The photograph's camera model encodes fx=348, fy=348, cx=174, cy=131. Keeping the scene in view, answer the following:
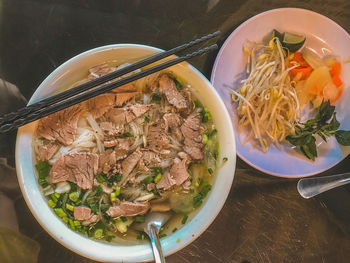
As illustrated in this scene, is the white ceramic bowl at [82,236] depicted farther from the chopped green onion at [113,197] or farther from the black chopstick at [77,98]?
the chopped green onion at [113,197]

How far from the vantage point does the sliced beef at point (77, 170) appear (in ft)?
5.25

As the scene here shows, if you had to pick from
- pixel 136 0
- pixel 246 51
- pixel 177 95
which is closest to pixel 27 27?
pixel 136 0

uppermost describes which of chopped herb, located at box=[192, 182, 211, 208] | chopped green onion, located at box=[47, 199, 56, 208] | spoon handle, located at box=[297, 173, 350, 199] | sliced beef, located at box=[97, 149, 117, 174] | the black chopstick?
the black chopstick

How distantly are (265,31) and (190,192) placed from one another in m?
1.03

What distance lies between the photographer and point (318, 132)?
76.1 inches

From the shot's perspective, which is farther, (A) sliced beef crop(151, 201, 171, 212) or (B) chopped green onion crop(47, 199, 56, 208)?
(A) sliced beef crop(151, 201, 171, 212)

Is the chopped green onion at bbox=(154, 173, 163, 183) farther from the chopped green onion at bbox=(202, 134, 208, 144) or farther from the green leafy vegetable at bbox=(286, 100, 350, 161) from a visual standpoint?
the green leafy vegetable at bbox=(286, 100, 350, 161)

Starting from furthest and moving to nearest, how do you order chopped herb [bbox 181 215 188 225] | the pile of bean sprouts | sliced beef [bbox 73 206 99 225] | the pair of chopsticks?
the pile of bean sprouts
chopped herb [bbox 181 215 188 225]
sliced beef [bbox 73 206 99 225]
the pair of chopsticks

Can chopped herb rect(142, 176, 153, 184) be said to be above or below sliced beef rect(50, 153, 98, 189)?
below

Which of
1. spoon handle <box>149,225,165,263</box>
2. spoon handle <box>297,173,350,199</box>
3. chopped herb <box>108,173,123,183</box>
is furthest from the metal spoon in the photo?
spoon handle <box>297,173,350,199</box>

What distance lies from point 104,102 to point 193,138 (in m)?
0.46

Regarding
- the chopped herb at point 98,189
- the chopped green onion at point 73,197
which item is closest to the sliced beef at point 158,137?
the chopped herb at point 98,189

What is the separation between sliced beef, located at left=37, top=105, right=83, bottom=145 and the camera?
5.24 feet

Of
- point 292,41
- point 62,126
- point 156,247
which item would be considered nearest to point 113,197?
point 156,247
